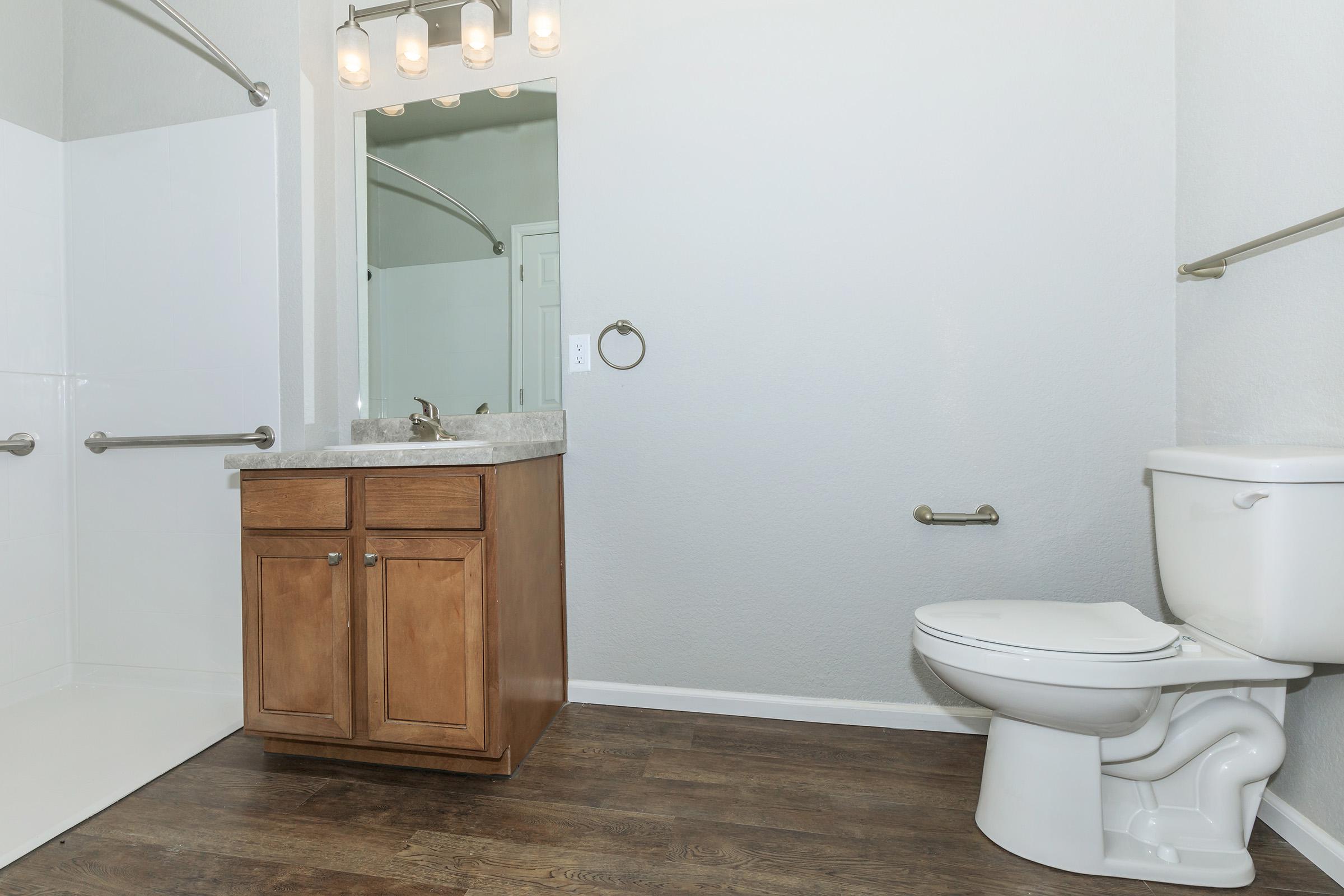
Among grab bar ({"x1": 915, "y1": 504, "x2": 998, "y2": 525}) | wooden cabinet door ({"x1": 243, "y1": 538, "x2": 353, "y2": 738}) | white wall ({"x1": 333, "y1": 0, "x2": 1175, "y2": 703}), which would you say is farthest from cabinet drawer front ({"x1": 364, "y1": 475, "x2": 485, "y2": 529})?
grab bar ({"x1": 915, "y1": 504, "x2": 998, "y2": 525})

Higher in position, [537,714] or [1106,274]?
[1106,274]

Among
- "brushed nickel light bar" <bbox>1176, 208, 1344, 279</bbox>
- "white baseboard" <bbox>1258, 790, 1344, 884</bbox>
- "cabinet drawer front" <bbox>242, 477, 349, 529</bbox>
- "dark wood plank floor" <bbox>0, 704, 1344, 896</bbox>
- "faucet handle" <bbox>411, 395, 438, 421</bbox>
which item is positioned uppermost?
"brushed nickel light bar" <bbox>1176, 208, 1344, 279</bbox>

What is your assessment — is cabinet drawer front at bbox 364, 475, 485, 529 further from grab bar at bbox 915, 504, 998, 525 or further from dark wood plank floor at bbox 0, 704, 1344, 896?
grab bar at bbox 915, 504, 998, 525

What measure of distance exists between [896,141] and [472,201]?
4.14ft

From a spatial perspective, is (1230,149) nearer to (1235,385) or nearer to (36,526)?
(1235,385)

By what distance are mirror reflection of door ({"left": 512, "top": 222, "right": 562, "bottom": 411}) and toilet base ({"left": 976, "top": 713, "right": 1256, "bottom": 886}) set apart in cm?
144

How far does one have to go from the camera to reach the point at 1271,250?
131 centimetres

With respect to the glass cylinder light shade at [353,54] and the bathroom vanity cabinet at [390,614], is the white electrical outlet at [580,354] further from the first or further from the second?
the glass cylinder light shade at [353,54]

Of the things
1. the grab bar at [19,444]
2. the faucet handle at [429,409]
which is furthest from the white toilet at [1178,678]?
the grab bar at [19,444]

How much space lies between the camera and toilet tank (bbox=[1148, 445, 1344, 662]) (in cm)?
105

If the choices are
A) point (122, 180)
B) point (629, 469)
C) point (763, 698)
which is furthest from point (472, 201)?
point (763, 698)

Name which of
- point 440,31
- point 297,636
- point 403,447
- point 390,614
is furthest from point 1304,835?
point 440,31

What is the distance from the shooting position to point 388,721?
149cm

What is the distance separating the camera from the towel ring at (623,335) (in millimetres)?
1848
